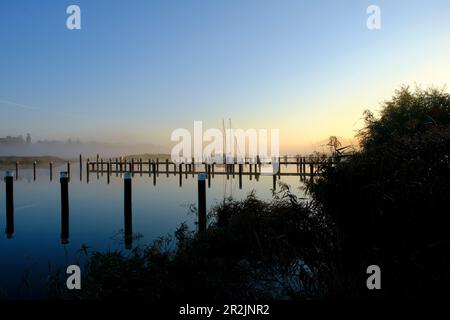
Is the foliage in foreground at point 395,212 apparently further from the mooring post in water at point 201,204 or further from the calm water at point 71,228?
the mooring post in water at point 201,204

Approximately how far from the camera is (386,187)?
4.87 metres

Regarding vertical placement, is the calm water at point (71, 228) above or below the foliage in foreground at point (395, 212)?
below

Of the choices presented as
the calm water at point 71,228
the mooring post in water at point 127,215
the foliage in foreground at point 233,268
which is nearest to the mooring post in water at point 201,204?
the calm water at point 71,228

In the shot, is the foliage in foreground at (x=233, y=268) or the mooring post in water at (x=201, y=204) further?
the mooring post in water at (x=201, y=204)

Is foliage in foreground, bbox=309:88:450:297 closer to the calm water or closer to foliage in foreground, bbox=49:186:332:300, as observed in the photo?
foliage in foreground, bbox=49:186:332:300

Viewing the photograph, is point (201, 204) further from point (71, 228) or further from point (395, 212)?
point (395, 212)

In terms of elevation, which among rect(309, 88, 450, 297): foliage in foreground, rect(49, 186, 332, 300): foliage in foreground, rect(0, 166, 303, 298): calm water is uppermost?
rect(309, 88, 450, 297): foliage in foreground

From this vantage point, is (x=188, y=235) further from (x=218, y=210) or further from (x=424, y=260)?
(x=424, y=260)

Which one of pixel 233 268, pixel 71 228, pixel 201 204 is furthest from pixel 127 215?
pixel 233 268

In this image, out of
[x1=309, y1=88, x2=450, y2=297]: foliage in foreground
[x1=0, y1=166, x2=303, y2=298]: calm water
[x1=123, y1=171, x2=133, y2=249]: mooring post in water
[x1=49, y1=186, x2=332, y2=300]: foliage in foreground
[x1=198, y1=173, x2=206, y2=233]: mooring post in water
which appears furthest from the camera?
[x1=123, y1=171, x2=133, y2=249]: mooring post in water

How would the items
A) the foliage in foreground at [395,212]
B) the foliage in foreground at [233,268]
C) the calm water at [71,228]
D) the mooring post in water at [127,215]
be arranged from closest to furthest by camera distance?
1. the foliage in foreground at [395,212]
2. the foliage in foreground at [233,268]
3. the calm water at [71,228]
4. the mooring post in water at [127,215]

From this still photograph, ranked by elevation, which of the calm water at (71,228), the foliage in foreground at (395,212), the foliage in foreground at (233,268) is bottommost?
the calm water at (71,228)

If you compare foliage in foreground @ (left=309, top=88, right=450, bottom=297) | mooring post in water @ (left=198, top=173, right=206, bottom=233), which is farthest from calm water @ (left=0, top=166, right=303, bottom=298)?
foliage in foreground @ (left=309, top=88, right=450, bottom=297)
